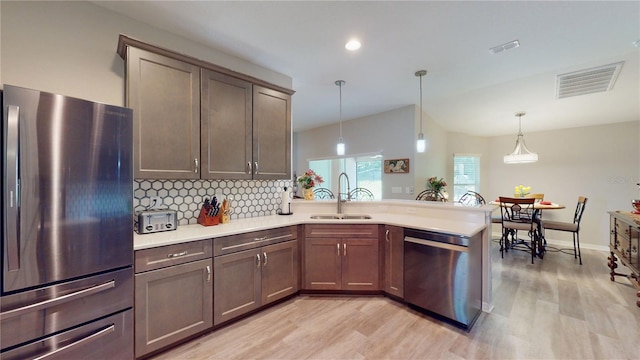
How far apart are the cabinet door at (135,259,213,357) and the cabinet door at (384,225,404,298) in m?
1.73

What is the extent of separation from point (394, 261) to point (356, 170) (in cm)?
362

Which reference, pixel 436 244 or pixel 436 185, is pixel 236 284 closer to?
pixel 436 244

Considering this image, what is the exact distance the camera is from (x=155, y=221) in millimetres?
2043

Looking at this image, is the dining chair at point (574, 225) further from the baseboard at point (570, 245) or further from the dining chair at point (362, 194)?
the dining chair at point (362, 194)

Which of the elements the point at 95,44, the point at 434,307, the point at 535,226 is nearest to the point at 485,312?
the point at 434,307

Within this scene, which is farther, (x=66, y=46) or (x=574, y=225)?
(x=574, y=225)

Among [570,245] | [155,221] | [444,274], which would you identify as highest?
[155,221]

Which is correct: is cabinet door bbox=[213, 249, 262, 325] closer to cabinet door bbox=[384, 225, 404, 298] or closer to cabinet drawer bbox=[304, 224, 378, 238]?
cabinet drawer bbox=[304, 224, 378, 238]

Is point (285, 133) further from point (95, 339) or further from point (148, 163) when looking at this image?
point (95, 339)

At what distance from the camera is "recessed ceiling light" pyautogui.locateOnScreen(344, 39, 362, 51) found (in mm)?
2439

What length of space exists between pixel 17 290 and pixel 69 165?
659mm

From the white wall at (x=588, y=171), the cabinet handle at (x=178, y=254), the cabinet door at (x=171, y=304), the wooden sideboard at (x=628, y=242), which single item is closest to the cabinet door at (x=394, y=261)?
the cabinet door at (x=171, y=304)

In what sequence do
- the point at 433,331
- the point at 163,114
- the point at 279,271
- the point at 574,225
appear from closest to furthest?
1. the point at 163,114
2. the point at 433,331
3. the point at 279,271
4. the point at 574,225

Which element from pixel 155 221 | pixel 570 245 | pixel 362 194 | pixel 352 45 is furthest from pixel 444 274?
pixel 570 245
